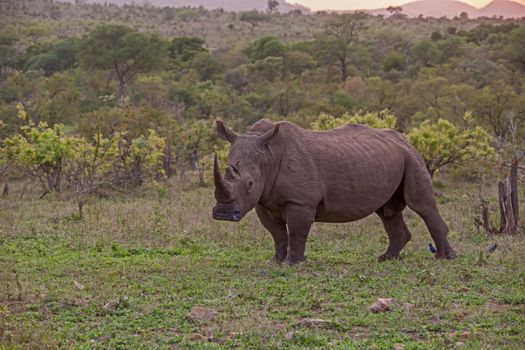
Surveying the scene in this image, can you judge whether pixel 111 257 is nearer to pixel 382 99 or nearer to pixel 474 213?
pixel 474 213

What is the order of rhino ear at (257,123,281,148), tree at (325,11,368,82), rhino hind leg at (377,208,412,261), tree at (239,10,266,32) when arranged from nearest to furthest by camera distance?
rhino ear at (257,123,281,148), rhino hind leg at (377,208,412,261), tree at (325,11,368,82), tree at (239,10,266,32)

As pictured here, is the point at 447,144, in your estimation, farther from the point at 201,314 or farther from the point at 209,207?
the point at 201,314

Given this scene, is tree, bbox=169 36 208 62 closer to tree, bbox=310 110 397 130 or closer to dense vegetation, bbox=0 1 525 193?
dense vegetation, bbox=0 1 525 193

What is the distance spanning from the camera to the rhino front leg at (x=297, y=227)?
31.3 ft

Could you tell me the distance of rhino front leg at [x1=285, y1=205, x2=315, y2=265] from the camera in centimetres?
954

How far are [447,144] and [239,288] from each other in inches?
481

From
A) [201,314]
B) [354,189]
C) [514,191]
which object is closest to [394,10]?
[514,191]

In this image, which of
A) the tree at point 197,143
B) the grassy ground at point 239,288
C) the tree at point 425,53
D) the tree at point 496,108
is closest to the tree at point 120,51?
the tree at point 197,143

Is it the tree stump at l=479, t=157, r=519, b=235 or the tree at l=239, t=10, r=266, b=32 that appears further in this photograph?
the tree at l=239, t=10, r=266, b=32

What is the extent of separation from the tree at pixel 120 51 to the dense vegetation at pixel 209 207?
0.32 ft

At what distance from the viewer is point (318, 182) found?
383 inches

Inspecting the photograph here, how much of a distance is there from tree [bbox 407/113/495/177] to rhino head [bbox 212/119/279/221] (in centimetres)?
1037

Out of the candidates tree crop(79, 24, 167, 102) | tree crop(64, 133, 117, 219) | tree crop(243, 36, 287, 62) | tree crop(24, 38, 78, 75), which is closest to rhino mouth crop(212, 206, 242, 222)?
tree crop(64, 133, 117, 219)

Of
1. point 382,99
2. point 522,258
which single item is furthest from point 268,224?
point 382,99
